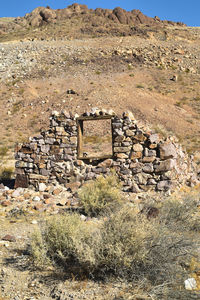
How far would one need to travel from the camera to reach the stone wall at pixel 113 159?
340 inches

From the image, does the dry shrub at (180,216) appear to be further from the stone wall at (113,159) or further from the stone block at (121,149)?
the stone block at (121,149)

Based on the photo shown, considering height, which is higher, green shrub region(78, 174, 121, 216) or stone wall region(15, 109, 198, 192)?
stone wall region(15, 109, 198, 192)

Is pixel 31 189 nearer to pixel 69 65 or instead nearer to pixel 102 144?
pixel 102 144

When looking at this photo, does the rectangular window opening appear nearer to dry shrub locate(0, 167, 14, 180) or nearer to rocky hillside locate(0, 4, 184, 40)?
dry shrub locate(0, 167, 14, 180)

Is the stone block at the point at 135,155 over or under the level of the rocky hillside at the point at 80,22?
under

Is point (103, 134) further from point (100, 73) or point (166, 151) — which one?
point (166, 151)

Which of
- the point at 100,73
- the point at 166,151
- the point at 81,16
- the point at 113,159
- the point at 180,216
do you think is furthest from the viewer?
the point at 81,16

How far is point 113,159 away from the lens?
29.9 ft

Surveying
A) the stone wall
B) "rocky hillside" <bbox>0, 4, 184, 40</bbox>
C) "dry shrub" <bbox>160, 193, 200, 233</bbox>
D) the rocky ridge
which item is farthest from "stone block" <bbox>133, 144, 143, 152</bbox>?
the rocky ridge

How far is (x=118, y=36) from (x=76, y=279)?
4203cm

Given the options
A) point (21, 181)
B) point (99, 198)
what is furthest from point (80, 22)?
point (99, 198)

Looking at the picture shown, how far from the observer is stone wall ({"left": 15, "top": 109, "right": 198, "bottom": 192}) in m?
8.62

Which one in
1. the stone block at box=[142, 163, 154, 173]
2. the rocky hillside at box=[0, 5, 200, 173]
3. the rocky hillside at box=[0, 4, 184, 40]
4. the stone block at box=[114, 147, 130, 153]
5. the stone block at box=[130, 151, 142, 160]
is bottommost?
the stone block at box=[142, 163, 154, 173]

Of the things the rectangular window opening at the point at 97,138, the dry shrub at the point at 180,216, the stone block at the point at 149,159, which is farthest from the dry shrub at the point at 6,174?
the dry shrub at the point at 180,216
